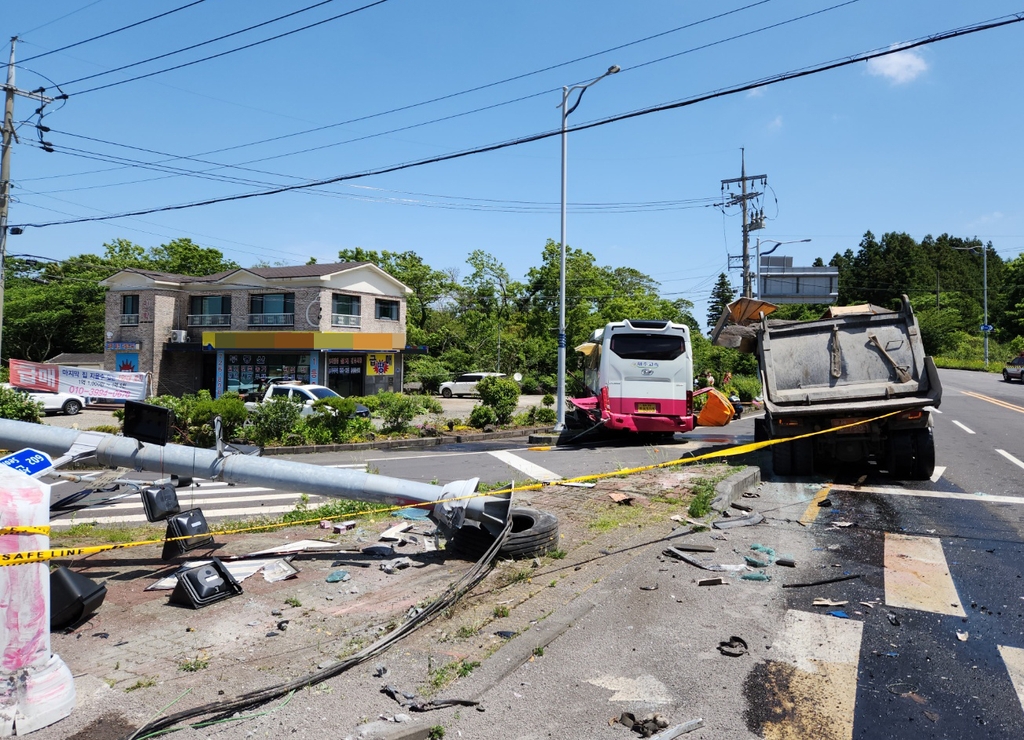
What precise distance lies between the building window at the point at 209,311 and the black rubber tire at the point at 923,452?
37.2 metres

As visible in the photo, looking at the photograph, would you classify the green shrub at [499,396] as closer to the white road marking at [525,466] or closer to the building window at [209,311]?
the white road marking at [525,466]

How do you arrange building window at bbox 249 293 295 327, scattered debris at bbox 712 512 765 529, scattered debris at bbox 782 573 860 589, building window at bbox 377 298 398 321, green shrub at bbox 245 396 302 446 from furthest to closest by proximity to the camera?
building window at bbox 377 298 398 321, building window at bbox 249 293 295 327, green shrub at bbox 245 396 302 446, scattered debris at bbox 712 512 765 529, scattered debris at bbox 782 573 860 589

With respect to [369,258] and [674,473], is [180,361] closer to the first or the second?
[369,258]

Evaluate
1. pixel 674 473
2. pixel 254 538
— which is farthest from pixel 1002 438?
pixel 254 538

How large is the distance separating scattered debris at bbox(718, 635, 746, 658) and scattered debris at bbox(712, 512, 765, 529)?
318cm

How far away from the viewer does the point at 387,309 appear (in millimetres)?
42938

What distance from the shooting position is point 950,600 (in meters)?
5.52

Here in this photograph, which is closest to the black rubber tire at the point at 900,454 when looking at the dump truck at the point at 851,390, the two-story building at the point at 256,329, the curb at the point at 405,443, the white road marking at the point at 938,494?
the dump truck at the point at 851,390

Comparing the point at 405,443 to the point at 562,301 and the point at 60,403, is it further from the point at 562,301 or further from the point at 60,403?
the point at 60,403

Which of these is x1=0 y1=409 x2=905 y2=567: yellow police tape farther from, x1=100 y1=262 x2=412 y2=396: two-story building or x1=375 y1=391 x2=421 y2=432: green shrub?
x1=100 y1=262 x2=412 y2=396: two-story building

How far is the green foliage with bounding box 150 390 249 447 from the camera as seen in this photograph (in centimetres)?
1652

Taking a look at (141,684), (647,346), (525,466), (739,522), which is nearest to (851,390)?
(739,522)

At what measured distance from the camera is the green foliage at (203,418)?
54.2 feet

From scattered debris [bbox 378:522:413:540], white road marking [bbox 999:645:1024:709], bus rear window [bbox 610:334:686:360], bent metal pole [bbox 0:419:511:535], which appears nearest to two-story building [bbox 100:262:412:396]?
bus rear window [bbox 610:334:686:360]
